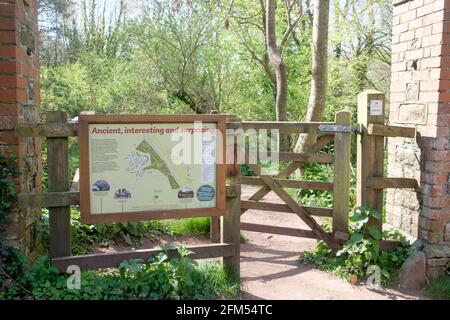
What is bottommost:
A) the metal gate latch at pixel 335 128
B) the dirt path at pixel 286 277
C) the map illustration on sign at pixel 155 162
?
the dirt path at pixel 286 277

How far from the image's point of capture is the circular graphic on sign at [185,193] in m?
4.16

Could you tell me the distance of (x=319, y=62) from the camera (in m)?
8.91

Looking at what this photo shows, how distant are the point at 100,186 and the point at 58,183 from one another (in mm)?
359

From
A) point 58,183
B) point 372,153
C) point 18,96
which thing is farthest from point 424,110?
point 18,96

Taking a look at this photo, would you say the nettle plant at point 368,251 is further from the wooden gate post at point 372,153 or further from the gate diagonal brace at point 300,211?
the gate diagonal brace at point 300,211

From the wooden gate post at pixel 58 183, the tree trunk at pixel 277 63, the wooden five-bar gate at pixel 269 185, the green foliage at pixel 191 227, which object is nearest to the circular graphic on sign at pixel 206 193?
the wooden five-bar gate at pixel 269 185

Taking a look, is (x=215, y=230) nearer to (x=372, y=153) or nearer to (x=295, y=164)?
(x=295, y=164)

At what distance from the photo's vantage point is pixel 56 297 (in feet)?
11.7

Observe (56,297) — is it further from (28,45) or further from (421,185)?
(421,185)

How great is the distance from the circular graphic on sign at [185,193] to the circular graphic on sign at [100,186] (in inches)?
25.4

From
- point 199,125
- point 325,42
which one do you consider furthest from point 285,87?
point 199,125

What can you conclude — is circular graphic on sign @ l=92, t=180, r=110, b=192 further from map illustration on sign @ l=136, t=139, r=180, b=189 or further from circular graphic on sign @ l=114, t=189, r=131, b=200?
map illustration on sign @ l=136, t=139, r=180, b=189

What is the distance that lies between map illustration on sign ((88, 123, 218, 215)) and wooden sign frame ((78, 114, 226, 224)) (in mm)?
35

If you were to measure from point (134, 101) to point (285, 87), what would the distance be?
16.1 ft
